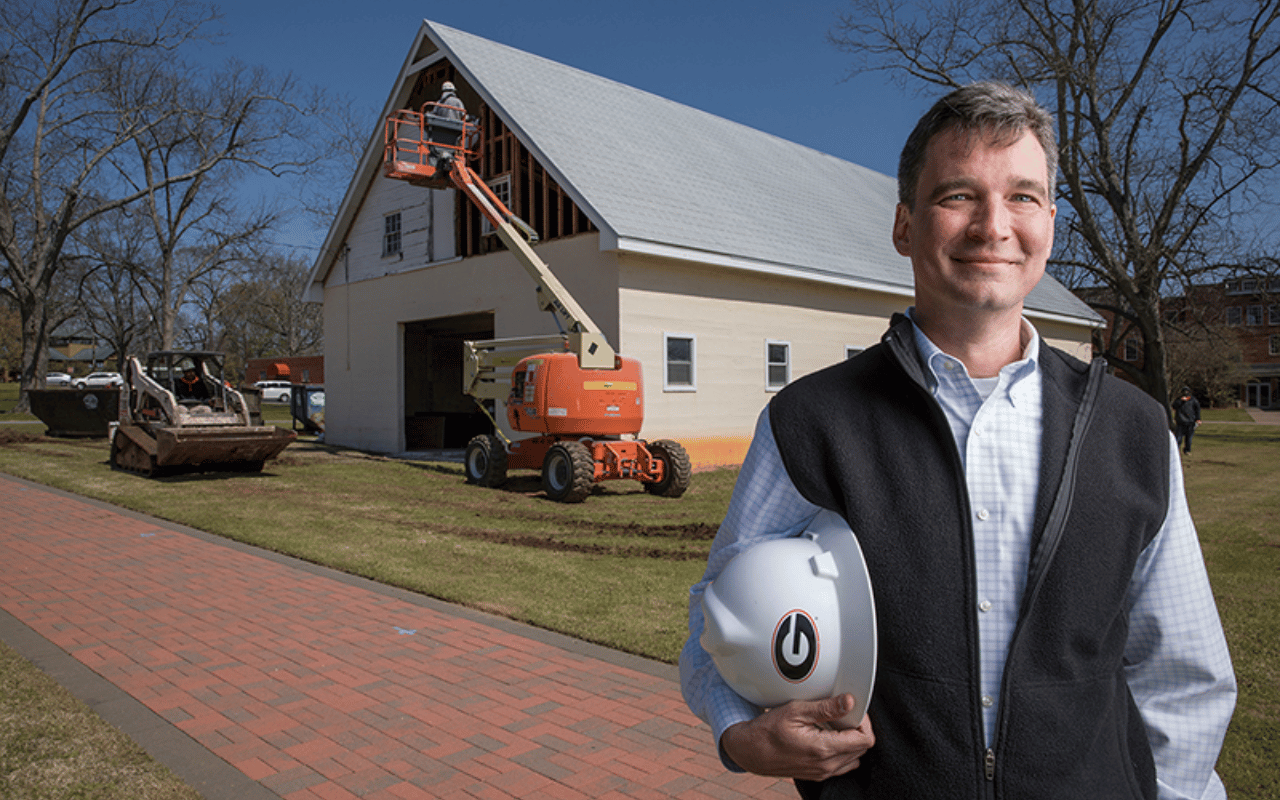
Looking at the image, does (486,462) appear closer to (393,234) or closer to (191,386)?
(191,386)

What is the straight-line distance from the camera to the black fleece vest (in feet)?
5.15

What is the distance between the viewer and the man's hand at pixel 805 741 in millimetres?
1555

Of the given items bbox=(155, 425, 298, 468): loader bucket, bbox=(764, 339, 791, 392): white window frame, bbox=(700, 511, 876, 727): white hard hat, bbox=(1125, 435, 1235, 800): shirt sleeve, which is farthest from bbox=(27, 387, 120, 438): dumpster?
bbox=(1125, 435, 1235, 800): shirt sleeve

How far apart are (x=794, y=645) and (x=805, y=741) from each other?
0.16 metres

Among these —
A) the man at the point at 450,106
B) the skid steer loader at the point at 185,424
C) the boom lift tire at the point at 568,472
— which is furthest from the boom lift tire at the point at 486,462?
the man at the point at 450,106

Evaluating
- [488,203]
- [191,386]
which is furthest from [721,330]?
[191,386]

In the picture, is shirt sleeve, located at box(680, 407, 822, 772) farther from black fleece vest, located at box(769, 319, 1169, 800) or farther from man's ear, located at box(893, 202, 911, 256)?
man's ear, located at box(893, 202, 911, 256)

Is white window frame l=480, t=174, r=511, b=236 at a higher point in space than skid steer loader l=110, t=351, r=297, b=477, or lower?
higher

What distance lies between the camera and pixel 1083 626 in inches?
62.8

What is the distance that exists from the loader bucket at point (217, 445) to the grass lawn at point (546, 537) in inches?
15.7

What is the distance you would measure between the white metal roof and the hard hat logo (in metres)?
14.6

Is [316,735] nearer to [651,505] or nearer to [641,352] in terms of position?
[651,505]

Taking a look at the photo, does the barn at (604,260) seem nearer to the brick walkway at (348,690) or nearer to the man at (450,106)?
the man at (450,106)

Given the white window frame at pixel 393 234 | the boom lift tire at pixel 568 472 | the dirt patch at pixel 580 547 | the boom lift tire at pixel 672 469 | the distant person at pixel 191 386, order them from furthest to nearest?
the white window frame at pixel 393 234 → the distant person at pixel 191 386 → the boom lift tire at pixel 672 469 → the boom lift tire at pixel 568 472 → the dirt patch at pixel 580 547
